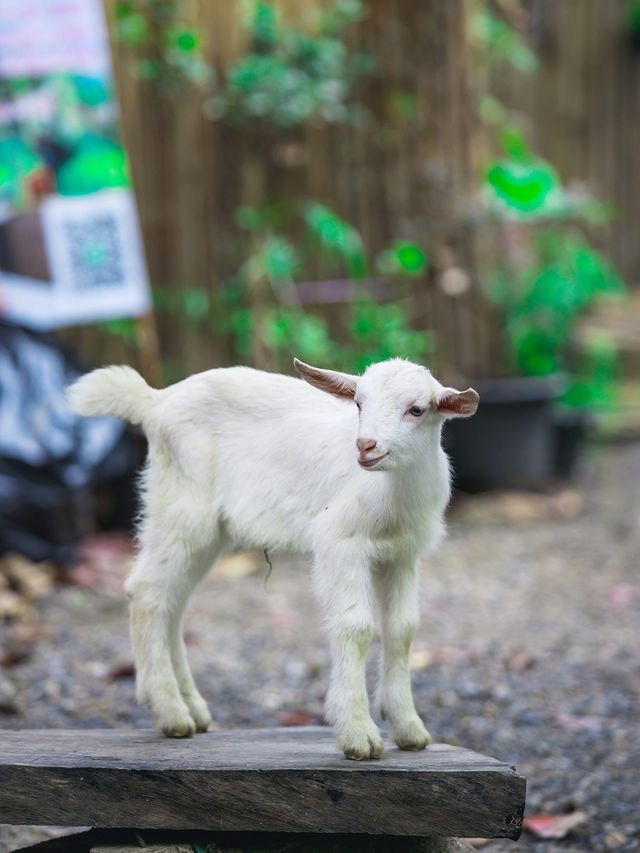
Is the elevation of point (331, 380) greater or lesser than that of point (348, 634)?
greater

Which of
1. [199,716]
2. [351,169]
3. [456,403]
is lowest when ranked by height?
[199,716]

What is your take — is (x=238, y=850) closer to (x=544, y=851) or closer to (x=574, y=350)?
(x=544, y=851)

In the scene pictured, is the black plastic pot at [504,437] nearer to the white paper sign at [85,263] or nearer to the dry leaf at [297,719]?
the white paper sign at [85,263]

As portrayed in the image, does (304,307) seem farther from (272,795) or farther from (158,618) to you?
(272,795)

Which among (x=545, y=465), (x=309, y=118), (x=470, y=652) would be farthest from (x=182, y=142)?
(x=470, y=652)

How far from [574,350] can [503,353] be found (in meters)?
1.83

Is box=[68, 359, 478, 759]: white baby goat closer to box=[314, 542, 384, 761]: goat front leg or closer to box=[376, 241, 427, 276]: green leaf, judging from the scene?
box=[314, 542, 384, 761]: goat front leg

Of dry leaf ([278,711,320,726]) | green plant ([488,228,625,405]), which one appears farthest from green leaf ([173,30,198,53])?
dry leaf ([278,711,320,726])

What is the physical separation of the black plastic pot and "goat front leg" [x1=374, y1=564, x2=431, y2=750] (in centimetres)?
411

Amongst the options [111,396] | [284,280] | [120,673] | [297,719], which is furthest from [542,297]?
[111,396]

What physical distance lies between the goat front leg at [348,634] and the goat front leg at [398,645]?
0.11 metres

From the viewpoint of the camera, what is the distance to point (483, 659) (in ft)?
14.4

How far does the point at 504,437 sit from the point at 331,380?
4.54 metres

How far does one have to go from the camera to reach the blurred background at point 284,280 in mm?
5234
